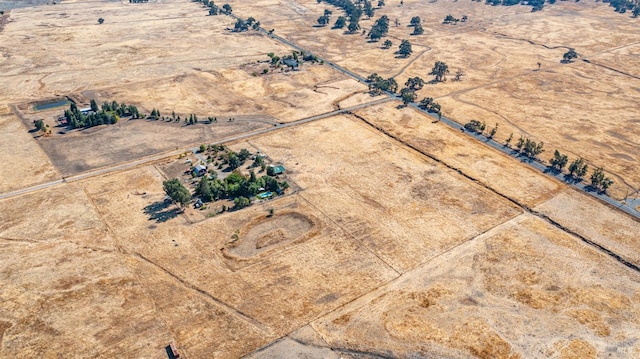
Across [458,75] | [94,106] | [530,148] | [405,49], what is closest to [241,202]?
[94,106]

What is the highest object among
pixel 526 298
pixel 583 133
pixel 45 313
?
pixel 583 133

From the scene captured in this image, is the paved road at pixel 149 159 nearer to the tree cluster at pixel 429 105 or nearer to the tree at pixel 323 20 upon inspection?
the tree cluster at pixel 429 105

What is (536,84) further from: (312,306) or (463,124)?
(312,306)

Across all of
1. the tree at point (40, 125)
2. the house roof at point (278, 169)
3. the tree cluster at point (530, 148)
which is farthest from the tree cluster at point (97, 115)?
the tree cluster at point (530, 148)

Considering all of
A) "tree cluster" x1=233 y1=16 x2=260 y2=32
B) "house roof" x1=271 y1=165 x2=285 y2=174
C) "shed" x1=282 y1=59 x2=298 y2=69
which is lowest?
"house roof" x1=271 y1=165 x2=285 y2=174

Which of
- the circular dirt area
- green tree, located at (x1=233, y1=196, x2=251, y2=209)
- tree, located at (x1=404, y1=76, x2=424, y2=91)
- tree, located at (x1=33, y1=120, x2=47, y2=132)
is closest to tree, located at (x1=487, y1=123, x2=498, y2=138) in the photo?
tree, located at (x1=404, y1=76, x2=424, y2=91)

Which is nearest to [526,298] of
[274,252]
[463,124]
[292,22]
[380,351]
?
[380,351]

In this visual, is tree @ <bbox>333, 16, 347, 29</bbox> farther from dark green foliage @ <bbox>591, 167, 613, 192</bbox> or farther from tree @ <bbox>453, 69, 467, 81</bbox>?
dark green foliage @ <bbox>591, 167, 613, 192</bbox>
